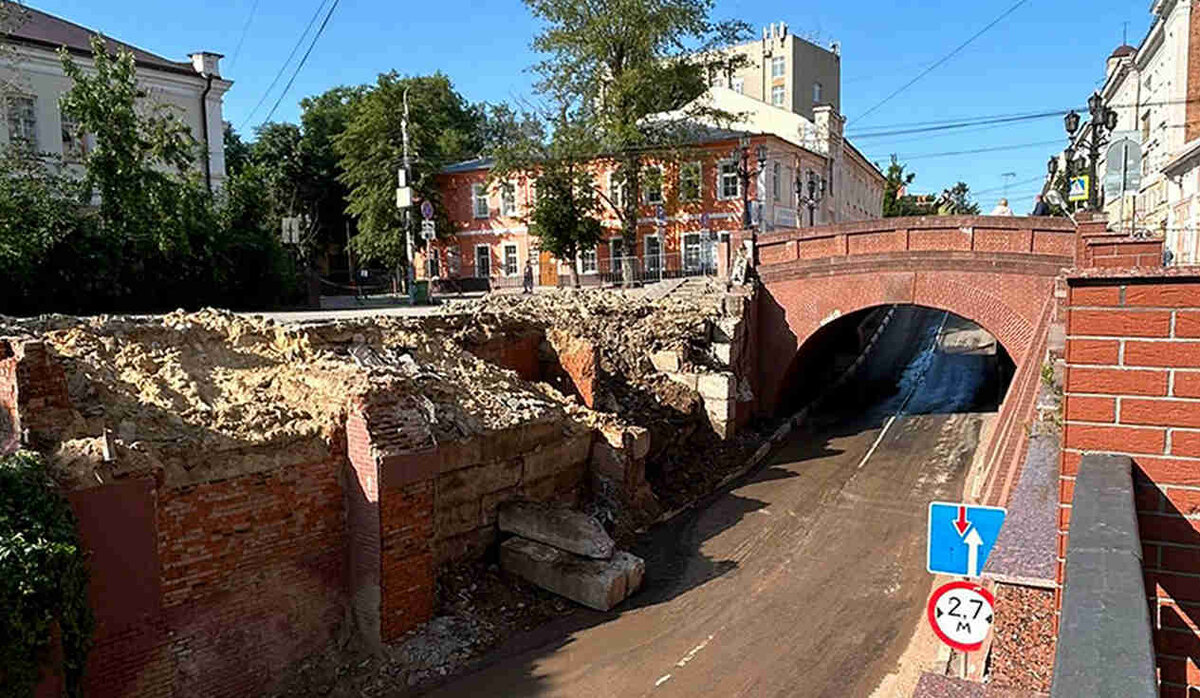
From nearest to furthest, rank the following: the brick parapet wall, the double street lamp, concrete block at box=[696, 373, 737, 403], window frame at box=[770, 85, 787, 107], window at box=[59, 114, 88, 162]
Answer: the brick parapet wall < the double street lamp < concrete block at box=[696, 373, 737, 403] < window at box=[59, 114, 88, 162] < window frame at box=[770, 85, 787, 107]

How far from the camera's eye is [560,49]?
113 feet

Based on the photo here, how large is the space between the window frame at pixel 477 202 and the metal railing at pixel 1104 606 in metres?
42.4

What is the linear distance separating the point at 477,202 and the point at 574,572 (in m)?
34.4

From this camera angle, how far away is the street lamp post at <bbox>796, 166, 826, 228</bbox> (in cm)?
3700

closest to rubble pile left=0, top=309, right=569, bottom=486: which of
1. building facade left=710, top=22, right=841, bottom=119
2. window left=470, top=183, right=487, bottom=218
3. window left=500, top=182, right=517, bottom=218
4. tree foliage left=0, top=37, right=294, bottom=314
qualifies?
tree foliage left=0, top=37, right=294, bottom=314

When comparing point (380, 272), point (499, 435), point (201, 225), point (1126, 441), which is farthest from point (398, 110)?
point (1126, 441)

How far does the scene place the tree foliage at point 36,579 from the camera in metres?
6.89

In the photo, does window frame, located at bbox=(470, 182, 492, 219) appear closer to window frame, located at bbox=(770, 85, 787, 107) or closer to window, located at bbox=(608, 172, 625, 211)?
window, located at bbox=(608, 172, 625, 211)

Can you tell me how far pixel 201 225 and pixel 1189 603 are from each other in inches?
961

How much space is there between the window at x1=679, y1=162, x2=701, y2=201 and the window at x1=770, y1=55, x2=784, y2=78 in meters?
22.8

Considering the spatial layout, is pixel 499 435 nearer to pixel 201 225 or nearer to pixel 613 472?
pixel 613 472

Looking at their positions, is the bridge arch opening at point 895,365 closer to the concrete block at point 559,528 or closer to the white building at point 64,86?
the concrete block at point 559,528

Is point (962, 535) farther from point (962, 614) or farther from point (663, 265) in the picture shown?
point (663, 265)

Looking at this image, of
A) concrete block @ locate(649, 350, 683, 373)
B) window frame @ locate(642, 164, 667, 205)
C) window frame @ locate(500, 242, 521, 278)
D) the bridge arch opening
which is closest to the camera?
concrete block @ locate(649, 350, 683, 373)
